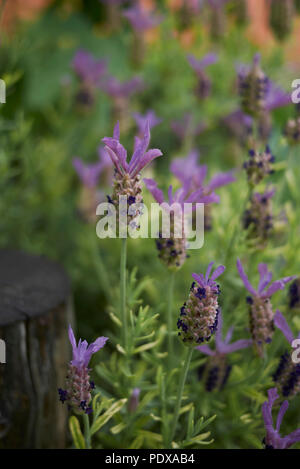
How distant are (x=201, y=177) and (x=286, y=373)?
36 centimetres

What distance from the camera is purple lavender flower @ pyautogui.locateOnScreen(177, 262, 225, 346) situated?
26.0 inches

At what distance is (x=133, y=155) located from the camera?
2.21 feet

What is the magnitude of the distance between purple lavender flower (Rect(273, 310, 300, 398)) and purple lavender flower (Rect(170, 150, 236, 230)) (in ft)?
0.63

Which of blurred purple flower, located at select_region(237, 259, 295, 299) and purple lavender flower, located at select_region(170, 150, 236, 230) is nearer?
blurred purple flower, located at select_region(237, 259, 295, 299)

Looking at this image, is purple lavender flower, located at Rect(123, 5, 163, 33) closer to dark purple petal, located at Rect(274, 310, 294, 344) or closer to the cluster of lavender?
the cluster of lavender

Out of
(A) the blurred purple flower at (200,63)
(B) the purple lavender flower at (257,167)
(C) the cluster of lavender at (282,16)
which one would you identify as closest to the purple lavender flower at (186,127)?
(A) the blurred purple flower at (200,63)

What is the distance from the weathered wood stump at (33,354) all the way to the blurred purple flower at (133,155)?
1.16 ft

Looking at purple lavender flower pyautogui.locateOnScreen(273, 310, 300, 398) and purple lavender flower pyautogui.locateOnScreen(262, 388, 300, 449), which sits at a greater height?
purple lavender flower pyautogui.locateOnScreen(273, 310, 300, 398)

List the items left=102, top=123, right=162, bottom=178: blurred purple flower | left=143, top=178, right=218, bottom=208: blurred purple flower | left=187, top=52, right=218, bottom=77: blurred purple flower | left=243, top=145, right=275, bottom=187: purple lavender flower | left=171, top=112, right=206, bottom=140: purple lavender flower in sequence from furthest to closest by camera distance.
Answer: left=171, top=112, right=206, bottom=140: purple lavender flower → left=187, top=52, right=218, bottom=77: blurred purple flower → left=243, top=145, right=275, bottom=187: purple lavender flower → left=143, top=178, right=218, bottom=208: blurred purple flower → left=102, top=123, right=162, bottom=178: blurred purple flower

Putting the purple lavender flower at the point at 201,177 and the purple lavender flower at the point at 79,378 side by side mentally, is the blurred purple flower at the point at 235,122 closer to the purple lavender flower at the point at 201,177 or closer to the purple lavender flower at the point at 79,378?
the purple lavender flower at the point at 201,177

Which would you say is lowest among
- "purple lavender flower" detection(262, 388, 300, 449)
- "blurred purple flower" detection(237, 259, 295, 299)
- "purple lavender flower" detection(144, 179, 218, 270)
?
"purple lavender flower" detection(262, 388, 300, 449)

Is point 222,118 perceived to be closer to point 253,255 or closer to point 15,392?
point 253,255

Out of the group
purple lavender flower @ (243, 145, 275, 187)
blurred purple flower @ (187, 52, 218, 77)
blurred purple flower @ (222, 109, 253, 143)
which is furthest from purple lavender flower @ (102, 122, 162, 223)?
blurred purple flower @ (222, 109, 253, 143)
